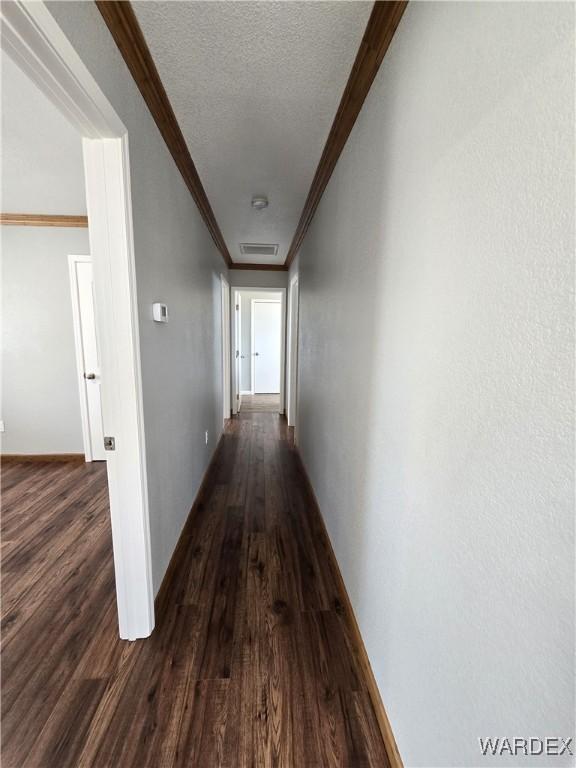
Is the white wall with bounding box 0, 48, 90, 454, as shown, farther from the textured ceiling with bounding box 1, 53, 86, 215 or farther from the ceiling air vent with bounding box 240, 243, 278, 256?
the ceiling air vent with bounding box 240, 243, 278, 256

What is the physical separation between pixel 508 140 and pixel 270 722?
1.73 meters

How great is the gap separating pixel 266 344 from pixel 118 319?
5.45m

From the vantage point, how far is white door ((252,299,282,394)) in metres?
6.41

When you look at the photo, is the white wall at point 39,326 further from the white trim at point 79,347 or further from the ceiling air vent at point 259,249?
the ceiling air vent at point 259,249

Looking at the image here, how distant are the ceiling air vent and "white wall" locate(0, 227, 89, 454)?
1.64 m

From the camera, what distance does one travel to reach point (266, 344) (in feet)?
21.6

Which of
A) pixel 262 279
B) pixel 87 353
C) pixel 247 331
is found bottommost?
pixel 87 353

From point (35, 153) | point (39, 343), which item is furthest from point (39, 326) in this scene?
point (35, 153)

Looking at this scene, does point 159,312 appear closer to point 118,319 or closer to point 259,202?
point 118,319

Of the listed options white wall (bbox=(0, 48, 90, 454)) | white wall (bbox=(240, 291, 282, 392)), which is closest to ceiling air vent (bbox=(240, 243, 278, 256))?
white wall (bbox=(0, 48, 90, 454))

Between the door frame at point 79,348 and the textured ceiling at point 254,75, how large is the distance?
179cm

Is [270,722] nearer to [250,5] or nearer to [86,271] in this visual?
[250,5]

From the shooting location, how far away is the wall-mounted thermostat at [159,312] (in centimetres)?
142

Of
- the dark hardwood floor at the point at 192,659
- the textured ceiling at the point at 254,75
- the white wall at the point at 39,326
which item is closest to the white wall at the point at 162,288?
the textured ceiling at the point at 254,75
